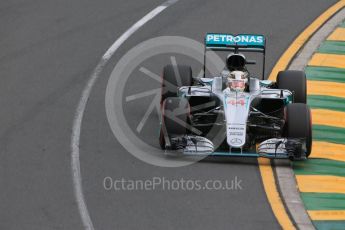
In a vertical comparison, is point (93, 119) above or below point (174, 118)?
below

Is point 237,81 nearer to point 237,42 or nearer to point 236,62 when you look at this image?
point 236,62

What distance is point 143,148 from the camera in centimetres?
1795

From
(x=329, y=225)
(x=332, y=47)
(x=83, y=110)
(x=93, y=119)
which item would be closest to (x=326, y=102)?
(x=332, y=47)

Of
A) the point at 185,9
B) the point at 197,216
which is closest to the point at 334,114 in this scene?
the point at 197,216

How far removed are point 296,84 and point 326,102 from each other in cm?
168

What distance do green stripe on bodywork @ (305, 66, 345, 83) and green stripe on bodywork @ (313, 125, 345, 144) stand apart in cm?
271

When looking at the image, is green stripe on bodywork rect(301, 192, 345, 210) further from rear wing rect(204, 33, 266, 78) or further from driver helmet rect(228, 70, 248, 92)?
rear wing rect(204, 33, 266, 78)

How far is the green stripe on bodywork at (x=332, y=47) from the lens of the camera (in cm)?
2317

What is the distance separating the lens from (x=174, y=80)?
18984mm

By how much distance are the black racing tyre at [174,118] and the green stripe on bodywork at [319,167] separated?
6.04 feet

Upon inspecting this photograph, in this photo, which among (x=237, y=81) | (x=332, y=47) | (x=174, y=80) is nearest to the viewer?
(x=237, y=81)

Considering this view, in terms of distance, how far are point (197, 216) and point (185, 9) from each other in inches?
437

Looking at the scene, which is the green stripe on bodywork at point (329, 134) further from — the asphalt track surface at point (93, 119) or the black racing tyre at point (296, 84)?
the asphalt track surface at point (93, 119)

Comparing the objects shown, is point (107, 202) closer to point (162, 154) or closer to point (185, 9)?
point (162, 154)
